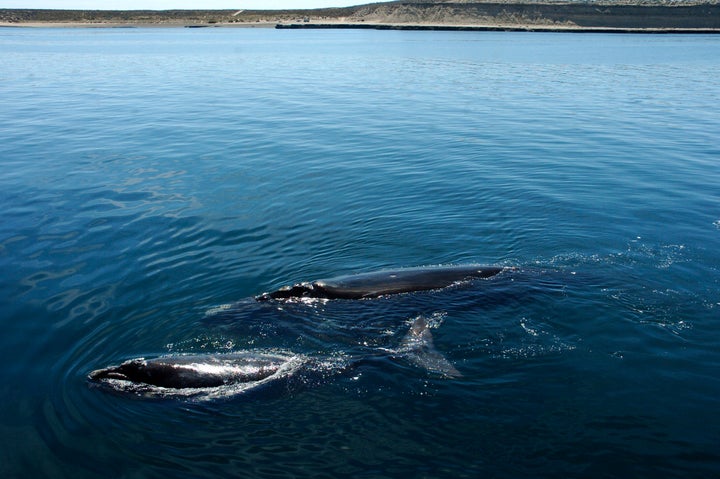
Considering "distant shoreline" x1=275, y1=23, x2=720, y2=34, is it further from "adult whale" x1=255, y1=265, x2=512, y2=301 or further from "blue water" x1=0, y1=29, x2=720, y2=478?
"adult whale" x1=255, y1=265, x2=512, y2=301

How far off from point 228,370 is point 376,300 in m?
3.21

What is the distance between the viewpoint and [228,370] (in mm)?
9016

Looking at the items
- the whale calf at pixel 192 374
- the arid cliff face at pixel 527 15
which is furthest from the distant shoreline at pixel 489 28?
the whale calf at pixel 192 374

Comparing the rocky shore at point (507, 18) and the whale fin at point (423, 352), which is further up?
the rocky shore at point (507, 18)

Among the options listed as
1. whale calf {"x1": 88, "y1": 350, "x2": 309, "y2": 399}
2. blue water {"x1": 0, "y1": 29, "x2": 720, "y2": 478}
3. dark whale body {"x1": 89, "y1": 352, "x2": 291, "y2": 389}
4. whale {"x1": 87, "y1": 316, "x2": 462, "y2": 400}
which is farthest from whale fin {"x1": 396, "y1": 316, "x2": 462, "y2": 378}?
dark whale body {"x1": 89, "y1": 352, "x2": 291, "y2": 389}

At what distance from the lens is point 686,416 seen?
8156mm

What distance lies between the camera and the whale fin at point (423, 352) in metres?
9.11

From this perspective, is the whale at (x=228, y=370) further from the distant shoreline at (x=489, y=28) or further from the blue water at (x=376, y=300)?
the distant shoreline at (x=489, y=28)

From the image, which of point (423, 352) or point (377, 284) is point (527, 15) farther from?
point (423, 352)

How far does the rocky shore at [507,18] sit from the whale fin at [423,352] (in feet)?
408

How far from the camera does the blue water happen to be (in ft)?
25.2

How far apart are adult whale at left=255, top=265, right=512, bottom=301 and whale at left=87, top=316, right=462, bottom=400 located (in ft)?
5.98

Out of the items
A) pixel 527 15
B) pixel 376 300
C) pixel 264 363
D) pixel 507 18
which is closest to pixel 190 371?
pixel 264 363

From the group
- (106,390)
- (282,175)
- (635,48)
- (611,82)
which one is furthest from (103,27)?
(106,390)
